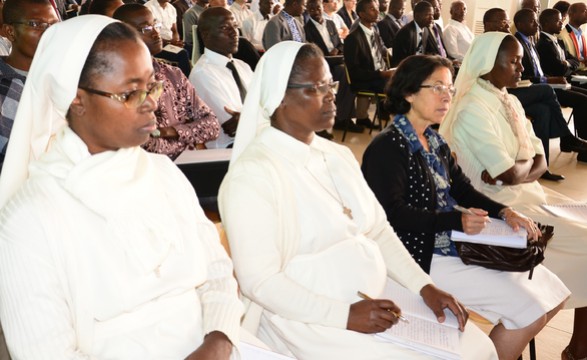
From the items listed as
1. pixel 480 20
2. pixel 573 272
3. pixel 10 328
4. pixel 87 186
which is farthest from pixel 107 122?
pixel 480 20

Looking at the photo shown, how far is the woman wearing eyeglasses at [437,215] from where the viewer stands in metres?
2.29

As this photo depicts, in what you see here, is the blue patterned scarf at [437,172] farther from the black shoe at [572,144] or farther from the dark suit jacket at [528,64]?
the black shoe at [572,144]

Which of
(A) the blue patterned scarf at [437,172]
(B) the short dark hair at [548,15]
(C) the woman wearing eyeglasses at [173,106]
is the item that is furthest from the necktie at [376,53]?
(A) the blue patterned scarf at [437,172]

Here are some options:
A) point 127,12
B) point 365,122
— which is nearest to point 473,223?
point 127,12

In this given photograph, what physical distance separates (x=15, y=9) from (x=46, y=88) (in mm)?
1753

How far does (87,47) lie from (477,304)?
5.68 ft

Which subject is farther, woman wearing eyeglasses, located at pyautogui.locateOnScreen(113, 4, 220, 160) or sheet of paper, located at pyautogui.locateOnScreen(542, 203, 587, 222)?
woman wearing eyeglasses, located at pyautogui.locateOnScreen(113, 4, 220, 160)

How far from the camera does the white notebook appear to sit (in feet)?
5.60

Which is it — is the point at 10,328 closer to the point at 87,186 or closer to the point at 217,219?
the point at 87,186

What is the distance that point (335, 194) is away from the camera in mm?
2004

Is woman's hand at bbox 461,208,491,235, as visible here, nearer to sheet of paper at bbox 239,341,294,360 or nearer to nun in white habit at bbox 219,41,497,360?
nun in white habit at bbox 219,41,497,360

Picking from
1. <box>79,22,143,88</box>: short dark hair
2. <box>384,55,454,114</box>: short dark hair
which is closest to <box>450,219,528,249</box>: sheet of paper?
<box>384,55,454,114</box>: short dark hair

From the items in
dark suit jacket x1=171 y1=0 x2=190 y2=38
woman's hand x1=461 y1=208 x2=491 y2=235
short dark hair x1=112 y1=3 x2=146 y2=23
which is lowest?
dark suit jacket x1=171 y1=0 x2=190 y2=38

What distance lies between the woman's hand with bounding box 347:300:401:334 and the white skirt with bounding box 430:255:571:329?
66cm
